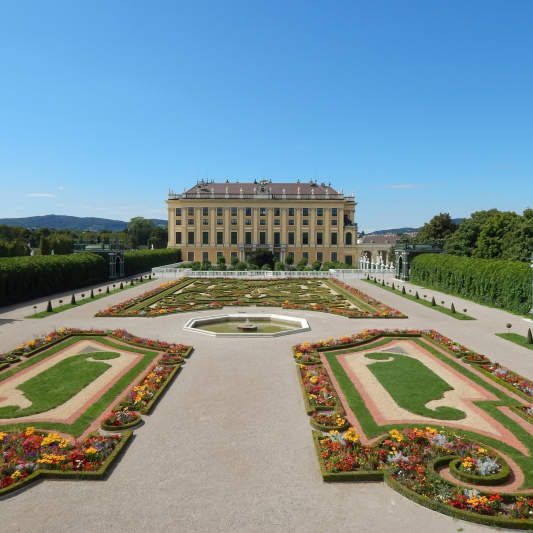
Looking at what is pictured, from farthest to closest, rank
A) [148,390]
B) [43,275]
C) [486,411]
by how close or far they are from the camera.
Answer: [43,275]
[148,390]
[486,411]

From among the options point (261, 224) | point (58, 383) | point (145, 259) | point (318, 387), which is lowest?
point (58, 383)

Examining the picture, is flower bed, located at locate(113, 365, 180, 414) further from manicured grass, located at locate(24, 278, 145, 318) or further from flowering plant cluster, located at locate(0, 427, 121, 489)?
manicured grass, located at locate(24, 278, 145, 318)

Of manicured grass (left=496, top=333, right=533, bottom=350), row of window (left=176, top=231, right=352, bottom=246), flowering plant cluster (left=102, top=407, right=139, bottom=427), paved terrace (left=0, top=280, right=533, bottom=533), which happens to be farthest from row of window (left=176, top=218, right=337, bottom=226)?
flowering plant cluster (left=102, top=407, right=139, bottom=427)

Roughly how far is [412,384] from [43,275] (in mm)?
31887

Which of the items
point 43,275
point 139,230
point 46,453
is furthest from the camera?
point 139,230

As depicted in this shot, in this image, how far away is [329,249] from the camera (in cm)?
8331

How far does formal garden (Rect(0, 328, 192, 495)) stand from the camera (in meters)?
9.17

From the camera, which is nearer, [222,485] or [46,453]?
[222,485]

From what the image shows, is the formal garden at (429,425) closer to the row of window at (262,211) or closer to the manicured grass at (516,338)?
the manicured grass at (516,338)

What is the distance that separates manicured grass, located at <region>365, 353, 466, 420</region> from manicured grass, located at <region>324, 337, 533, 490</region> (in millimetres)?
922

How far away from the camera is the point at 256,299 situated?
34.1 metres

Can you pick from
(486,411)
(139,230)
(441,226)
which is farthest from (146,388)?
(139,230)

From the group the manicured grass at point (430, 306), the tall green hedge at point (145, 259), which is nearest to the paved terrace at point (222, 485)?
the manicured grass at point (430, 306)

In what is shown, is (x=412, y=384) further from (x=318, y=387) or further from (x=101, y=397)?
(x=101, y=397)
